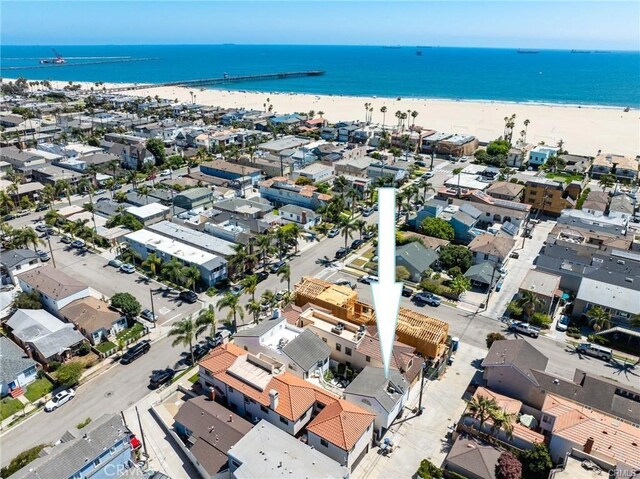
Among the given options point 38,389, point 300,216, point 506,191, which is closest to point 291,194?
point 300,216

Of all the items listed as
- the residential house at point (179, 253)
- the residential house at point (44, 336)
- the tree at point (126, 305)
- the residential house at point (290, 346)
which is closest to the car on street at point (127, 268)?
the residential house at point (179, 253)

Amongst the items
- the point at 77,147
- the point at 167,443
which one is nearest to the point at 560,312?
the point at 167,443

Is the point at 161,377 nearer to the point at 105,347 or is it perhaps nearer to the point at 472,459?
the point at 105,347

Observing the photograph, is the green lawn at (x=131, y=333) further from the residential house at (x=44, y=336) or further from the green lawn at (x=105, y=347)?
the residential house at (x=44, y=336)

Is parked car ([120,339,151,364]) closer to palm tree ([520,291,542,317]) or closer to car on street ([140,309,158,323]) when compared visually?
car on street ([140,309,158,323])

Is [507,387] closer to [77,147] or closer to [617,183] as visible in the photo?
[617,183]

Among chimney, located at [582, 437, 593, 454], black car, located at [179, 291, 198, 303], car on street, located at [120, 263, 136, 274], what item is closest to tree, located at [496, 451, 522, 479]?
chimney, located at [582, 437, 593, 454]
